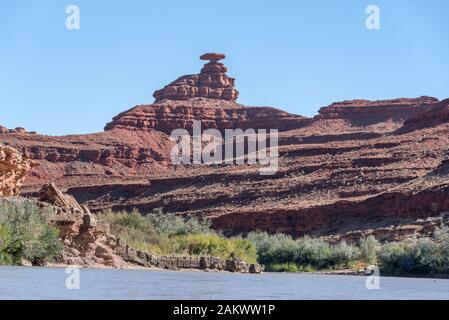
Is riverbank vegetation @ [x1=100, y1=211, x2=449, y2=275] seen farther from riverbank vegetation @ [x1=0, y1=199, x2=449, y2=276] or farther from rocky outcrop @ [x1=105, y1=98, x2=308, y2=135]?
rocky outcrop @ [x1=105, y1=98, x2=308, y2=135]

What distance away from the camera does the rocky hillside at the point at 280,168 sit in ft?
293

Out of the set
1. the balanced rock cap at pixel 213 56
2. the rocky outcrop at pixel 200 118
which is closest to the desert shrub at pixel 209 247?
the rocky outcrop at pixel 200 118

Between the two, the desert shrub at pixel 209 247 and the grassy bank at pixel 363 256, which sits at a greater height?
the desert shrub at pixel 209 247

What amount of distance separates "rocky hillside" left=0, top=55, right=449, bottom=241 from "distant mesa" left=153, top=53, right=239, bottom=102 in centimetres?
34

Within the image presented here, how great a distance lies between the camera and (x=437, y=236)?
A: 213ft

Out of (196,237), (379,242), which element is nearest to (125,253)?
(196,237)

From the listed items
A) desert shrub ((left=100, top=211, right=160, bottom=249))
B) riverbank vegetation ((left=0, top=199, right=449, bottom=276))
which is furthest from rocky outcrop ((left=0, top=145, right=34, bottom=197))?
desert shrub ((left=100, top=211, right=160, bottom=249))

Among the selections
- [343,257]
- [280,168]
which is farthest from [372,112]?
[343,257]

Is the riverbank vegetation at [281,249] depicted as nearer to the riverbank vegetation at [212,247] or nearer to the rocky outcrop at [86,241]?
the riverbank vegetation at [212,247]

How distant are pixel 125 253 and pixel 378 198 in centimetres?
5086

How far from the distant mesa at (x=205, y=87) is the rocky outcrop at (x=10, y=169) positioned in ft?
433

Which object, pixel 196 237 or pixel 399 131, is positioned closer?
pixel 196 237

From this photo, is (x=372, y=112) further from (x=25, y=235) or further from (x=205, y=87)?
(x=25, y=235)
